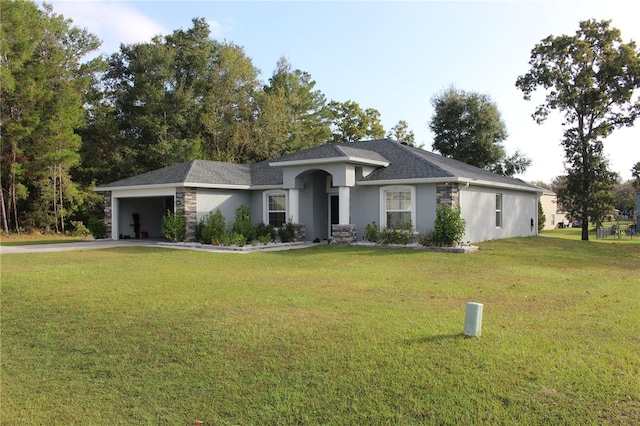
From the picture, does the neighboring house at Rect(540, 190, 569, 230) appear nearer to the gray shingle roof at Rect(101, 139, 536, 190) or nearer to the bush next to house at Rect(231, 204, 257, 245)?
the gray shingle roof at Rect(101, 139, 536, 190)

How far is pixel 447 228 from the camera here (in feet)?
50.2

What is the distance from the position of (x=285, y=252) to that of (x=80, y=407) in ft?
37.8

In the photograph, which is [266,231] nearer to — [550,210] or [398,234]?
[398,234]

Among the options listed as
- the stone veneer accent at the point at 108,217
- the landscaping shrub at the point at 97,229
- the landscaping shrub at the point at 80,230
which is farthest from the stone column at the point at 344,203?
the landscaping shrub at the point at 80,230

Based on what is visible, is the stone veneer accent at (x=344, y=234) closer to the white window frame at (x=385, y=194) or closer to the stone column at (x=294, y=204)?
the white window frame at (x=385, y=194)

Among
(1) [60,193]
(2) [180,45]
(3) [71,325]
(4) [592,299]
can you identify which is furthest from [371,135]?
(3) [71,325]

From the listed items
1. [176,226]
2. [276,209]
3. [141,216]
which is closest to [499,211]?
[276,209]

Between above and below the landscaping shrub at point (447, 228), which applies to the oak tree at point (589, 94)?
above

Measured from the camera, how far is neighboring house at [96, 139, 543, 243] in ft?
55.1

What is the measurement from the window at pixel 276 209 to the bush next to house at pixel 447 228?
6.66m

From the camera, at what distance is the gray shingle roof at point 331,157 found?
17.0 m

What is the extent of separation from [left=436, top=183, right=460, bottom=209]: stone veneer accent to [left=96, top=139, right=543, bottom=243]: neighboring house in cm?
3

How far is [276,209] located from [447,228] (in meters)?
7.87

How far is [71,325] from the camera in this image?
6148 millimetres
